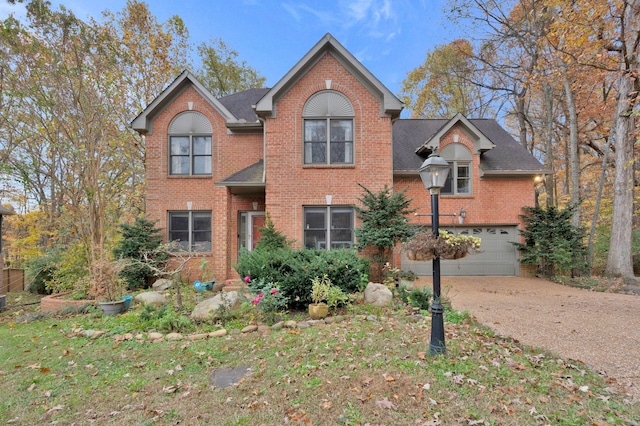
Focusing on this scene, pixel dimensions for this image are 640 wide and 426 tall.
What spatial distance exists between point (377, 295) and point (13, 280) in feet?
46.0

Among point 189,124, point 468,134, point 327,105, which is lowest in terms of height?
point 468,134

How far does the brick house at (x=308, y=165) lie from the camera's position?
393 inches

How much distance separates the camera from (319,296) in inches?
248

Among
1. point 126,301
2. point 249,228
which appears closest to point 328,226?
point 249,228

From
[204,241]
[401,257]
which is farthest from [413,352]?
[204,241]

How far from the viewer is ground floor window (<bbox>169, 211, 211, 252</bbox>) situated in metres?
10.7

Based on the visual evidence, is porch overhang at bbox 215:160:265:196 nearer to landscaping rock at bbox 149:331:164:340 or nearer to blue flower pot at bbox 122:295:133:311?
blue flower pot at bbox 122:295:133:311

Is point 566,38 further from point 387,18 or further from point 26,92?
point 26,92

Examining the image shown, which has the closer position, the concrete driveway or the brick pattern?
the concrete driveway

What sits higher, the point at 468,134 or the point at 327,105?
the point at 327,105

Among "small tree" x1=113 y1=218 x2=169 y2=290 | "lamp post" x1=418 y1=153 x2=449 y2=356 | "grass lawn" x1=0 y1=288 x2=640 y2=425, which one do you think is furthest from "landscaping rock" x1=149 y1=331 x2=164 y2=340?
"small tree" x1=113 y1=218 x2=169 y2=290

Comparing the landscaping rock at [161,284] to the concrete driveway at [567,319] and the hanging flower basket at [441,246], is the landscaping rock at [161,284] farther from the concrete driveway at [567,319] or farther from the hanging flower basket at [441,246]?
the concrete driveway at [567,319]

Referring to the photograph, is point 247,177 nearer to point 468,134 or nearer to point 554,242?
point 468,134

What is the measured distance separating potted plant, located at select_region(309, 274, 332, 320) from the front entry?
4.95 metres
